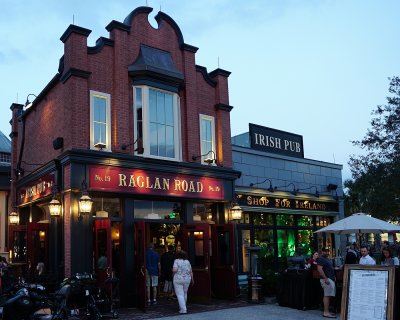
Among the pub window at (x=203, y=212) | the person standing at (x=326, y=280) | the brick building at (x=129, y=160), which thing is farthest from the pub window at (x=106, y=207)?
the person standing at (x=326, y=280)

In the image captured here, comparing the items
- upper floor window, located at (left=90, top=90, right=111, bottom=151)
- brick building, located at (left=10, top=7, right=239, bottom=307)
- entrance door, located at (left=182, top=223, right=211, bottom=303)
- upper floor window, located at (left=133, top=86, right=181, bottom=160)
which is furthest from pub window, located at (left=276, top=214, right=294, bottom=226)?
upper floor window, located at (left=90, top=90, right=111, bottom=151)

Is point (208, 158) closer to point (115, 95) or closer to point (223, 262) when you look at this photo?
point (223, 262)

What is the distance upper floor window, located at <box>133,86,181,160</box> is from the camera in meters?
14.5

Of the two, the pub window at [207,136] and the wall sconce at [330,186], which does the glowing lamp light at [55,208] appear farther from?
the wall sconce at [330,186]

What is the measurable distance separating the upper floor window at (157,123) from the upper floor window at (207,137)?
968 mm

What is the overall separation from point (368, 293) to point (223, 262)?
875cm

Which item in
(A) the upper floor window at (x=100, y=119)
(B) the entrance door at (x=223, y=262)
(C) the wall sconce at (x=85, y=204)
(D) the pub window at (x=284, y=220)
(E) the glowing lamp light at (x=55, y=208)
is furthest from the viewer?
(D) the pub window at (x=284, y=220)

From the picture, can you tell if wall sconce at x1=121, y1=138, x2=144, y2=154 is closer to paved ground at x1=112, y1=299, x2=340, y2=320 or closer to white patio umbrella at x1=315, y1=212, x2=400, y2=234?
paved ground at x1=112, y1=299, x2=340, y2=320

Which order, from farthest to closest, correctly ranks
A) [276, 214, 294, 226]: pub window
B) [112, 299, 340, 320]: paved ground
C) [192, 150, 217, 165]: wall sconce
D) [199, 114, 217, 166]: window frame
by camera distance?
[276, 214, 294, 226]: pub window
[199, 114, 217, 166]: window frame
[192, 150, 217, 165]: wall sconce
[112, 299, 340, 320]: paved ground

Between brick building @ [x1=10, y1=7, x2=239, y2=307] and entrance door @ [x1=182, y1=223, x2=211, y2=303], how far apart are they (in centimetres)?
3

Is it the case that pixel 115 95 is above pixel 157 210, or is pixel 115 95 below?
above

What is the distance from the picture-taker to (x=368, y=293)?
268 inches

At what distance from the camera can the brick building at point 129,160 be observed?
12.9m

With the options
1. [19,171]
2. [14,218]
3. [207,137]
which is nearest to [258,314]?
[207,137]
